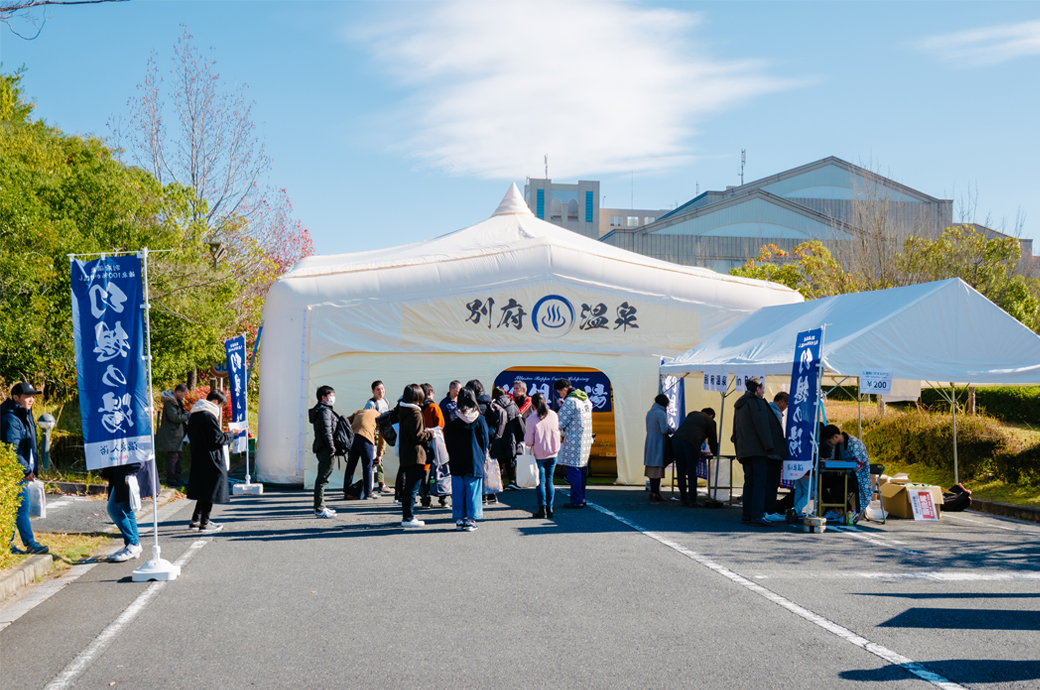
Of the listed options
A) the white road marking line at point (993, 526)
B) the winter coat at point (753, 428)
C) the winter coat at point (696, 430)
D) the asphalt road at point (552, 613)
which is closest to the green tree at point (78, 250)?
the asphalt road at point (552, 613)

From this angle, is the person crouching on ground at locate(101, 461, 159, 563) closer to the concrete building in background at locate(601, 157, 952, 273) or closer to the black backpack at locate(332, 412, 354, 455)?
the black backpack at locate(332, 412, 354, 455)

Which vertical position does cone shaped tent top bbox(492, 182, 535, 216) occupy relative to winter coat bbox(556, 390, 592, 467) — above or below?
above

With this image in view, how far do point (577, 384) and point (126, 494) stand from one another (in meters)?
9.22

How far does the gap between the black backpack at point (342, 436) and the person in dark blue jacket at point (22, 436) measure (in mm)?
3529

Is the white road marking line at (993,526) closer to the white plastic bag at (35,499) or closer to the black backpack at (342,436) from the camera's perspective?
the black backpack at (342,436)

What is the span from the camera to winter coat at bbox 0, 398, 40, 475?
8.01m

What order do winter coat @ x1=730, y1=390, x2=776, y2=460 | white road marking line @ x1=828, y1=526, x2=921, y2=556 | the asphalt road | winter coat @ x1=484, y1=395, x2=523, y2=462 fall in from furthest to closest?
winter coat @ x1=484, y1=395, x2=523, y2=462
winter coat @ x1=730, y1=390, x2=776, y2=460
white road marking line @ x1=828, y1=526, x2=921, y2=556
the asphalt road

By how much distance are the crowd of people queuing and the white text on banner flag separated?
2544 millimetres

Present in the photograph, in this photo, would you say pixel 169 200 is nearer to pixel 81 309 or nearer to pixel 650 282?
pixel 650 282

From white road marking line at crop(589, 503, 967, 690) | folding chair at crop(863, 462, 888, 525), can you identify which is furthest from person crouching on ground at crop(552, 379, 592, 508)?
folding chair at crop(863, 462, 888, 525)

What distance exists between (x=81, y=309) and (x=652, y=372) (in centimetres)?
974

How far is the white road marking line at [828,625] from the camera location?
4.62 m

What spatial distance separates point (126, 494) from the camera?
299 inches

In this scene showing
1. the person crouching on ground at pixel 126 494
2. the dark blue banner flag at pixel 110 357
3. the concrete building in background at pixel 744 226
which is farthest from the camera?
the concrete building in background at pixel 744 226
